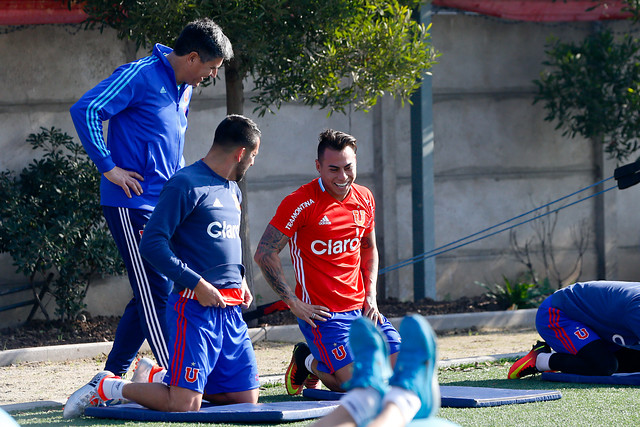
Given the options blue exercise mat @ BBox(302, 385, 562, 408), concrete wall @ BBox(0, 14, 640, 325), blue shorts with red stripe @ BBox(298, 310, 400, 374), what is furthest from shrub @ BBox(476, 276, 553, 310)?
blue shorts with red stripe @ BBox(298, 310, 400, 374)

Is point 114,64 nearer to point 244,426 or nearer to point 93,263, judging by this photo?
point 93,263

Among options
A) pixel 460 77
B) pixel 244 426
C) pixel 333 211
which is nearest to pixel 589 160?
pixel 460 77

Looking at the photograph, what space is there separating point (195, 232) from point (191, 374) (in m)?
0.69

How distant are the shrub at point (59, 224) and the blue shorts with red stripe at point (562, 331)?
367cm

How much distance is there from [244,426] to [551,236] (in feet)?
21.6

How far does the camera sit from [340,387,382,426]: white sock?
3.07 metres

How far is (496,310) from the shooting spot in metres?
9.12

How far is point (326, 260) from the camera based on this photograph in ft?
17.3

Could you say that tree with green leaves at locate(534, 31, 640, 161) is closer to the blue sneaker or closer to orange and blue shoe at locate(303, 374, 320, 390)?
orange and blue shoe at locate(303, 374, 320, 390)

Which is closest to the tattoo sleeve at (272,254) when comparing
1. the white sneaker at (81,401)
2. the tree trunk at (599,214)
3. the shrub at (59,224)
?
the white sneaker at (81,401)

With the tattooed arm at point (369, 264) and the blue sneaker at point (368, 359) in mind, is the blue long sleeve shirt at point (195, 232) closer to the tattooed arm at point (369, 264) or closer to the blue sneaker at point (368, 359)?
the tattooed arm at point (369, 264)

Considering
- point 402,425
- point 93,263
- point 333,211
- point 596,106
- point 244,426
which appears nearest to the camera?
point 402,425

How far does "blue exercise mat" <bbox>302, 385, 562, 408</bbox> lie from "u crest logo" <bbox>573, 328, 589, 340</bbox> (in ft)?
2.10

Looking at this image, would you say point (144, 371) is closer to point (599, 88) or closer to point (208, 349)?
point (208, 349)
